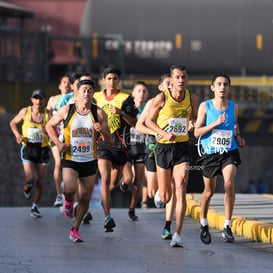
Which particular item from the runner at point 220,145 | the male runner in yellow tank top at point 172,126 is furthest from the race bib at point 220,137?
the male runner in yellow tank top at point 172,126

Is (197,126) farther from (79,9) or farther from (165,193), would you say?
(79,9)

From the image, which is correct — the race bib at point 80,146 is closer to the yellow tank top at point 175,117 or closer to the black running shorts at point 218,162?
the yellow tank top at point 175,117

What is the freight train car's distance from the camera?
3177 cm

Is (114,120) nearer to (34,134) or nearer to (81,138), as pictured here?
(81,138)

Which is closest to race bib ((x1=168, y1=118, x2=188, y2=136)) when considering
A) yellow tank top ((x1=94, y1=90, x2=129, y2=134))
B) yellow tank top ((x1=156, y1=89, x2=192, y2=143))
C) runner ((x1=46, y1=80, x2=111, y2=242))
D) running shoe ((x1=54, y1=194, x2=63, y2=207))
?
yellow tank top ((x1=156, y1=89, x2=192, y2=143))

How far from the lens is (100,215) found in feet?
56.0

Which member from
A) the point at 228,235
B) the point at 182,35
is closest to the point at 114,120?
the point at 228,235

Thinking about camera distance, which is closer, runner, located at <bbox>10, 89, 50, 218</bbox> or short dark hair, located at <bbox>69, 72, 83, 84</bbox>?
short dark hair, located at <bbox>69, 72, 83, 84</bbox>

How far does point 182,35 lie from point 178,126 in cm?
1957

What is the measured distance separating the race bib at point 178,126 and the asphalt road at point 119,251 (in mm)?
1199

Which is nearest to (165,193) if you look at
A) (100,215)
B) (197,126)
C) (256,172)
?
(197,126)

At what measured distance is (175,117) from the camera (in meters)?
12.9

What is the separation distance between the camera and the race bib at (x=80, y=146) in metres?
12.7

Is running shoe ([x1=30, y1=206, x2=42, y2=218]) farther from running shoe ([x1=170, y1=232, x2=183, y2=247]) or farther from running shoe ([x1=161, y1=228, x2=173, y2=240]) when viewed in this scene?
running shoe ([x1=170, y1=232, x2=183, y2=247])
